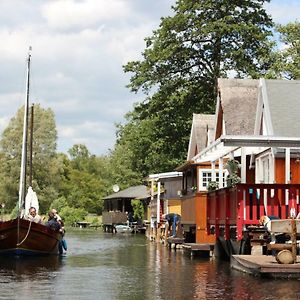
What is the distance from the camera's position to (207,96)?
4806 centimetres

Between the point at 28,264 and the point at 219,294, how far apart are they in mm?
9566

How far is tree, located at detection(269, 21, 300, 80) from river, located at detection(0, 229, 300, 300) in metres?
20.5

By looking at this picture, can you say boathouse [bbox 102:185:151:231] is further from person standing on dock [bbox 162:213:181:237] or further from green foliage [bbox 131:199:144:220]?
person standing on dock [bbox 162:213:181:237]

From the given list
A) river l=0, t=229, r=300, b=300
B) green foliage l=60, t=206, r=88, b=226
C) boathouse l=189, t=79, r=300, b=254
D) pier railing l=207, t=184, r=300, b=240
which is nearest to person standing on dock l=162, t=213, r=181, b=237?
boathouse l=189, t=79, r=300, b=254

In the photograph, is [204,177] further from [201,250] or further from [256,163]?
[201,250]

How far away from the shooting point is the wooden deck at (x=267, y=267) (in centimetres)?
1662

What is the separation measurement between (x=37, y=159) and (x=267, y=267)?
65.6 m

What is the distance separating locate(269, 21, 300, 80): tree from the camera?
1678 inches

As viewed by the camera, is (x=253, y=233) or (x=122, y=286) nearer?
(x=122, y=286)

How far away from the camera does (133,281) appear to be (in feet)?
57.3

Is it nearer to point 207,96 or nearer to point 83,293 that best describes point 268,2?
point 207,96

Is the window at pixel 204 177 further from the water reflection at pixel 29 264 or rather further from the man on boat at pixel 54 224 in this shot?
the water reflection at pixel 29 264

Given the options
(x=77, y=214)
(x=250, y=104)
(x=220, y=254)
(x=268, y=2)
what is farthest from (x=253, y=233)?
(x=77, y=214)

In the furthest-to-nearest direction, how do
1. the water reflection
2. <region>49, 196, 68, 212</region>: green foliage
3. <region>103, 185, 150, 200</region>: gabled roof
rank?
<region>49, 196, 68, 212</region>: green foliage, <region>103, 185, 150, 200</region>: gabled roof, the water reflection
